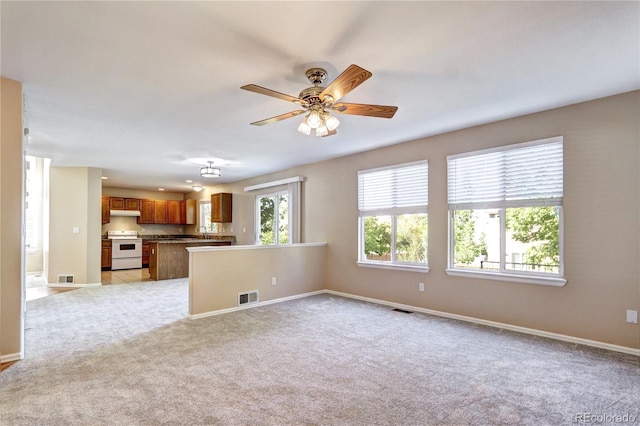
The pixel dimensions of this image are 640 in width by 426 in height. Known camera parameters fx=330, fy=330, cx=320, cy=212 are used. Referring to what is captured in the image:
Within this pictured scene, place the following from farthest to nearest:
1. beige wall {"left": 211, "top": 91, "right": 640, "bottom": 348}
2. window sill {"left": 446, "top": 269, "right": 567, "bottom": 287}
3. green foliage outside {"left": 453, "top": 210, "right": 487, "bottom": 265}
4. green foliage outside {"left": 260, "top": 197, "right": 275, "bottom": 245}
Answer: green foliage outside {"left": 260, "top": 197, "right": 275, "bottom": 245}
green foliage outside {"left": 453, "top": 210, "right": 487, "bottom": 265}
window sill {"left": 446, "top": 269, "right": 567, "bottom": 287}
beige wall {"left": 211, "top": 91, "right": 640, "bottom": 348}

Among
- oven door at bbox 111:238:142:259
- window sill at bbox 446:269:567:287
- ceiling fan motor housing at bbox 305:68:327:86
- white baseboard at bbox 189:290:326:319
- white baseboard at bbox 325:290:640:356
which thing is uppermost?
ceiling fan motor housing at bbox 305:68:327:86

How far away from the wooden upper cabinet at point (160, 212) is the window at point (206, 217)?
1.31 m

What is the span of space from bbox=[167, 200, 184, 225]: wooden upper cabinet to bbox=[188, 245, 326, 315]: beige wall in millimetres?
7017

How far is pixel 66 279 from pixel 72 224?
117cm

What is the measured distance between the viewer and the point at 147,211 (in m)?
10.9

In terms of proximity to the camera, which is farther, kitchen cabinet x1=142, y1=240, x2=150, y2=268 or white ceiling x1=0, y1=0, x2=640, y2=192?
kitchen cabinet x1=142, y1=240, x2=150, y2=268

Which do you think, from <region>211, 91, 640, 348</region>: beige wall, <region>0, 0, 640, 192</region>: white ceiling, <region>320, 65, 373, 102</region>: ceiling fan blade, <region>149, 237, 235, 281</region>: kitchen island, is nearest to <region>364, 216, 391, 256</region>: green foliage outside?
<region>211, 91, 640, 348</region>: beige wall

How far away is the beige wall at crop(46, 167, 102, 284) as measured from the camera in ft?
22.7

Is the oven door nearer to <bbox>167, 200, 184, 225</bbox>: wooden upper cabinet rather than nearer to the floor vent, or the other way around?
<bbox>167, 200, 184, 225</bbox>: wooden upper cabinet

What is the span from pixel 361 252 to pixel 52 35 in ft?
15.9

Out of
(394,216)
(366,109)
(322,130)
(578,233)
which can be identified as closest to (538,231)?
(578,233)

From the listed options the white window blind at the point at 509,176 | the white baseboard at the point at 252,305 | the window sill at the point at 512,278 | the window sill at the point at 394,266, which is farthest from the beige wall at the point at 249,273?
the white window blind at the point at 509,176

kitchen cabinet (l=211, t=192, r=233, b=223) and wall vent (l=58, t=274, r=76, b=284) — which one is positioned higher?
kitchen cabinet (l=211, t=192, r=233, b=223)

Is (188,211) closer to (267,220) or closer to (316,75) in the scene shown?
(267,220)
